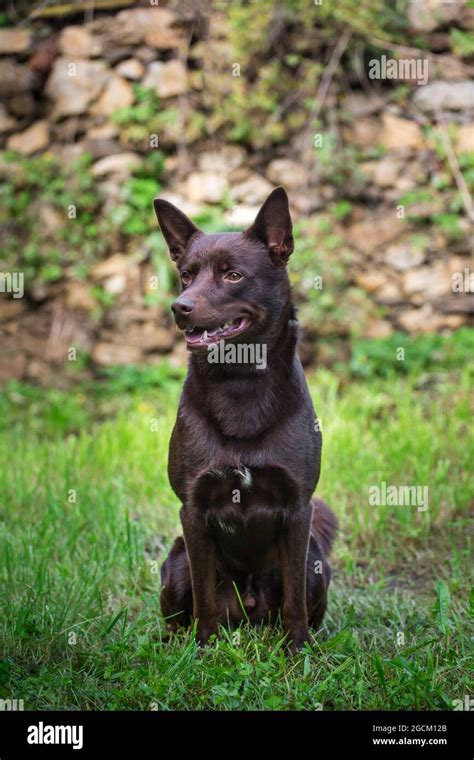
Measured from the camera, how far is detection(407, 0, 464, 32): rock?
7.72 meters

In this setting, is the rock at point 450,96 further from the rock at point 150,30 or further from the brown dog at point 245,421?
the brown dog at point 245,421

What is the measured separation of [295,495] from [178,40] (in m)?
5.84

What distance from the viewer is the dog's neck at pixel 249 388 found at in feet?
10.2

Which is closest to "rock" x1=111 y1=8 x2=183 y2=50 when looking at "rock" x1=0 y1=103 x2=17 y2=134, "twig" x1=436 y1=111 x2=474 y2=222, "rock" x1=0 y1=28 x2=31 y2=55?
"rock" x1=0 y1=28 x2=31 y2=55

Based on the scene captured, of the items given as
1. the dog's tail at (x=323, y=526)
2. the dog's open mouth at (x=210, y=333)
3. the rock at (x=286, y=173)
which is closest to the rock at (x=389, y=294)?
the rock at (x=286, y=173)

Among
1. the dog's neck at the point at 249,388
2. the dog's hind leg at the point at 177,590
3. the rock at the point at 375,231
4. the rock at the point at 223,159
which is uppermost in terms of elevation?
the rock at the point at 223,159

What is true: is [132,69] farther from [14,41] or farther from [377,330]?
[377,330]

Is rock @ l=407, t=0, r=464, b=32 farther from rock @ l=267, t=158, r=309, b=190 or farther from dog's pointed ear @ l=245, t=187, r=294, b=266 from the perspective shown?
dog's pointed ear @ l=245, t=187, r=294, b=266

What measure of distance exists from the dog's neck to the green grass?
78 centimetres

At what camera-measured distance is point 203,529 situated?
10.4 ft

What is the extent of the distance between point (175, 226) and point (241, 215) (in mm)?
4445

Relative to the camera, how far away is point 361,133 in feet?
25.8

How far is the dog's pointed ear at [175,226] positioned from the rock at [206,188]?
456cm
